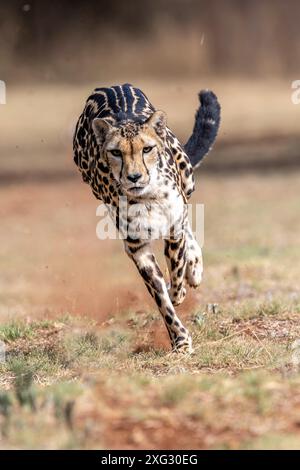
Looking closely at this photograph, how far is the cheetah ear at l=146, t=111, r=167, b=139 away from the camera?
19.4 feet

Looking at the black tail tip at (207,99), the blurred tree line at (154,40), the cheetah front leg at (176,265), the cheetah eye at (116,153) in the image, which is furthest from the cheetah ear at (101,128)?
the blurred tree line at (154,40)

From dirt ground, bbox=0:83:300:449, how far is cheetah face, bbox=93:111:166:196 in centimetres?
92

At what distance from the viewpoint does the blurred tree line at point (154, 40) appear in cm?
2286

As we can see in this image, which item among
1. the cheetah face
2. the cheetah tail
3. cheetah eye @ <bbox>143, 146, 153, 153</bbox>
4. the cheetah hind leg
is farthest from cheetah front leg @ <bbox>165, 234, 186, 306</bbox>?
the cheetah tail

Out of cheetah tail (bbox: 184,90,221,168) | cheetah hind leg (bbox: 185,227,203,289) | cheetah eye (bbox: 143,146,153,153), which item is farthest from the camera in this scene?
cheetah tail (bbox: 184,90,221,168)

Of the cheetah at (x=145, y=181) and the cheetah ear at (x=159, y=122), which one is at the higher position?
the cheetah ear at (x=159, y=122)

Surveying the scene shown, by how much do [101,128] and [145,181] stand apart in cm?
48

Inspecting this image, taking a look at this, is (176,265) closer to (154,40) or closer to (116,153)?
(116,153)

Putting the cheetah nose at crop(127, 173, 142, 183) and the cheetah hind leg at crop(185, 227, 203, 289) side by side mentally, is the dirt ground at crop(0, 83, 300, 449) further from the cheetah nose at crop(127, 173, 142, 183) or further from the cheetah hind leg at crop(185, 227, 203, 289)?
the cheetah nose at crop(127, 173, 142, 183)

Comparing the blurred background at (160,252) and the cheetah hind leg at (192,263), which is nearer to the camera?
the blurred background at (160,252)

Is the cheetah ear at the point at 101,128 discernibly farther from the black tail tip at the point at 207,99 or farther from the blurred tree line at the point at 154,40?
the blurred tree line at the point at 154,40

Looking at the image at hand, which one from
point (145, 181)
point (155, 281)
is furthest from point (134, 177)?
point (155, 281)

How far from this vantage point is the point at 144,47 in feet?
76.8

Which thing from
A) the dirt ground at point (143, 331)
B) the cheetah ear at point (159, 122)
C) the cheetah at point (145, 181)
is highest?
the cheetah ear at point (159, 122)
